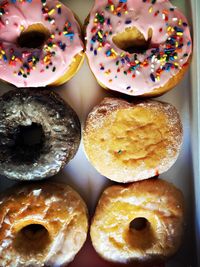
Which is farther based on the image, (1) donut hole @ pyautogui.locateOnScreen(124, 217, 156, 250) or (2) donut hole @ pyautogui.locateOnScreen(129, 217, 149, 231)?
(2) donut hole @ pyautogui.locateOnScreen(129, 217, 149, 231)

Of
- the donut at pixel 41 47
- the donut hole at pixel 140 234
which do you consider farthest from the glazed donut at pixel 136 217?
the donut at pixel 41 47

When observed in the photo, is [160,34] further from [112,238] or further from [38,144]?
[112,238]

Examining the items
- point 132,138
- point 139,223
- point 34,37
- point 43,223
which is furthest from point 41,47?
point 139,223

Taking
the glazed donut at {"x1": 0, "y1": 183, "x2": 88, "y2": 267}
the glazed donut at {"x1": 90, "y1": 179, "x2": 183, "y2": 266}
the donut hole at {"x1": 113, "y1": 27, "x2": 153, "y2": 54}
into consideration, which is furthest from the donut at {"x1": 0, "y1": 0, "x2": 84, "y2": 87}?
the glazed donut at {"x1": 90, "y1": 179, "x2": 183, "y2": 266}

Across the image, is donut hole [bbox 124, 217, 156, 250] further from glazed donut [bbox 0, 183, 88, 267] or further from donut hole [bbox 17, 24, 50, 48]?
donut hole [bbox 17, 24, 50, 48]

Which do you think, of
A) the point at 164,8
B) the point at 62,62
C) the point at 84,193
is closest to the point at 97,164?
the point at 84,193

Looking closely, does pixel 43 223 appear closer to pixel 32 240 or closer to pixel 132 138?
pixel 32 240

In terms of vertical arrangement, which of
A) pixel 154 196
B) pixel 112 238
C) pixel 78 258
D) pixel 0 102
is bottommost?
Result: pixel 78 258
